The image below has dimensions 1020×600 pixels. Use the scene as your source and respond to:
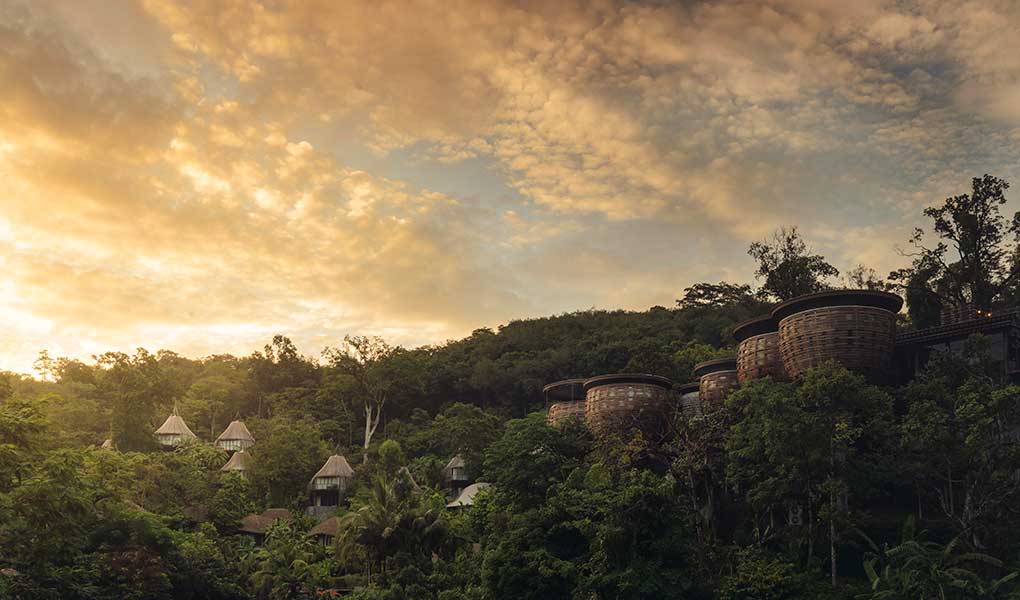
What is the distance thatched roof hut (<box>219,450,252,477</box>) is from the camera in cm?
4078

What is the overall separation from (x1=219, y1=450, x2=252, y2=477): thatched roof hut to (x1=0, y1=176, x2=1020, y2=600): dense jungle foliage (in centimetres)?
356

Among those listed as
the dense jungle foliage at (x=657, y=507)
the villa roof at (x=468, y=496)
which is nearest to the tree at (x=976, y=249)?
the dense jungle foliage at (x=657, y=507)

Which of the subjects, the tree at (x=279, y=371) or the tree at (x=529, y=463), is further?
the tree at (x=279, y=371)

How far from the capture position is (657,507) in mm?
19734

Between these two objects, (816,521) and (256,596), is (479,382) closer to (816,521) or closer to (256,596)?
(256,596)

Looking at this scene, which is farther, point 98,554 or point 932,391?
point 98,554

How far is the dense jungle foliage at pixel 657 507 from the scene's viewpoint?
1864 centimetres

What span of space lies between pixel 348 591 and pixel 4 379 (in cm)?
1485

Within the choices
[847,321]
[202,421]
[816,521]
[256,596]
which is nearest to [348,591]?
[256,596]

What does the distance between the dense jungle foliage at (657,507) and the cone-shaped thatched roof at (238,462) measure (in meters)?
4.47

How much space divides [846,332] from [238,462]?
106 feet

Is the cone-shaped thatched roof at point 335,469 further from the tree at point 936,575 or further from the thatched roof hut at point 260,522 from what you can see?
the tree at point 936,575

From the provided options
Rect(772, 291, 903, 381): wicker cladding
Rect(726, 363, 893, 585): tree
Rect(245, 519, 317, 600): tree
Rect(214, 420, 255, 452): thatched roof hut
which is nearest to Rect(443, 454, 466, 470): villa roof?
Rect(245, 519, 317, 600): tree

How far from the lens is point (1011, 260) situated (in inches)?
1140
